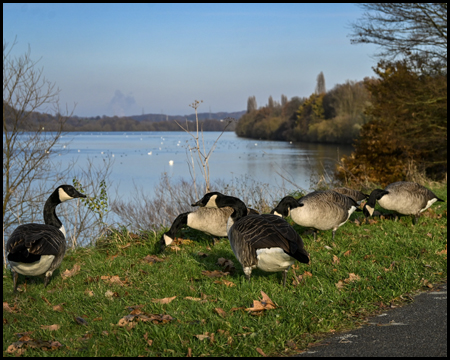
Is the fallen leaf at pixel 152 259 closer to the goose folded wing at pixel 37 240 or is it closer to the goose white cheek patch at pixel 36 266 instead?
the goose folded wing at pixel 37 240

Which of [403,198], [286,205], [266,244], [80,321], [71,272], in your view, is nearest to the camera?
[80,321]

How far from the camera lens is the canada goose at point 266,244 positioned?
15.2 ft

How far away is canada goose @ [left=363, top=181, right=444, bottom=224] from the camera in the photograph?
8102 mm

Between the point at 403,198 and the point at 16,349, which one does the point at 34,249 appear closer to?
the point at 16,349

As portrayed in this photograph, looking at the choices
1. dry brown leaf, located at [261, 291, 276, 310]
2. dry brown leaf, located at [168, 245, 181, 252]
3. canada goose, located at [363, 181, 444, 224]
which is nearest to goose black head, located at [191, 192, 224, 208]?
dry brown leaf, located at [168, 245, 181, 252]

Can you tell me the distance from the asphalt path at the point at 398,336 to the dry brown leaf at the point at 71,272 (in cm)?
410

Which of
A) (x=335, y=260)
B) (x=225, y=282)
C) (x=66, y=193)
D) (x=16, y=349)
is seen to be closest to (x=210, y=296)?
(x=225, y=282)

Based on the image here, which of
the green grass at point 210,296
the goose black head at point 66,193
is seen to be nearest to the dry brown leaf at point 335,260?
the green grass at point 210,296

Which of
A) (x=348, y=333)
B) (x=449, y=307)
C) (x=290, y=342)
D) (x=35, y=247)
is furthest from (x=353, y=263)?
(x=35, y=247)

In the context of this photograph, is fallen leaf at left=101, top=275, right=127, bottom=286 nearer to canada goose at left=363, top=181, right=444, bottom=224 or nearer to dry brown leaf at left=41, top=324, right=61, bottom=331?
dry brown leaf at left=41, top=324, right=61, bottom=331

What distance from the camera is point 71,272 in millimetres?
6543

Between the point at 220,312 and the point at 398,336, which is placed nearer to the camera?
the point at 398,336

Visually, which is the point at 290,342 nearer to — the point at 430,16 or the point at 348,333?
the point at 348,333

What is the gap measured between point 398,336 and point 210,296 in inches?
80.8
